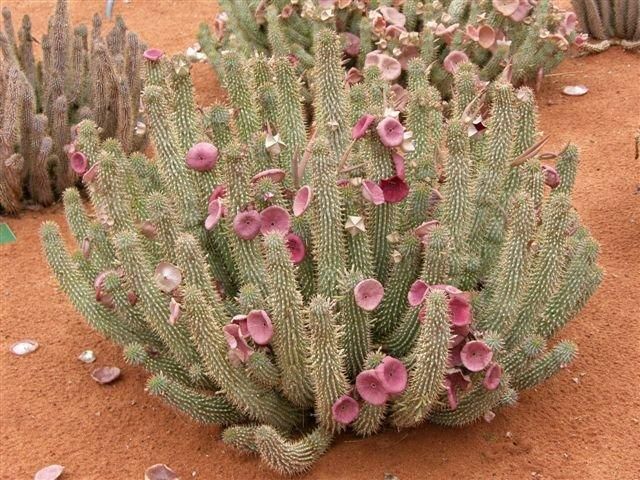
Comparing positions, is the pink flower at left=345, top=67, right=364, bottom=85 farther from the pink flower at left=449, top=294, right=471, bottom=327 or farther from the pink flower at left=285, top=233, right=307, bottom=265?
the pink flower at left=449, top=294, right=471, bottom=327

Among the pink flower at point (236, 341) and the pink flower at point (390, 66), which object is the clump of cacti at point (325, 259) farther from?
the pink flower at point (390, 66)

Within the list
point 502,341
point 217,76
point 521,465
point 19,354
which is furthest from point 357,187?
point 217,76

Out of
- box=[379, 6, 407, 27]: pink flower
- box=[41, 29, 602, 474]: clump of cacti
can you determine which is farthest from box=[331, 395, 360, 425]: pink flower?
box=[379, 6, 407, 27]: pink flower

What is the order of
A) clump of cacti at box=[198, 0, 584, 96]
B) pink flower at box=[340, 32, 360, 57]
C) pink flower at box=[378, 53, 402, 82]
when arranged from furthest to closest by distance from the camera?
pink flower at box=[340, 32, 360, 57]
clump of cacti at box=[198, 0, 584, 96]
pink flower at box=[378, 53, 402, 82]

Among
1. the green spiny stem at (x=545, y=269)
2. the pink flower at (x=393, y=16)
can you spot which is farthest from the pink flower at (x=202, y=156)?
the pink flower at (x=393, y=16)

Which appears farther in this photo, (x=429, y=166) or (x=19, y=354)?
(x=19, y=354)

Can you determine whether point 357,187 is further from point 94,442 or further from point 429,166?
point 94,442
